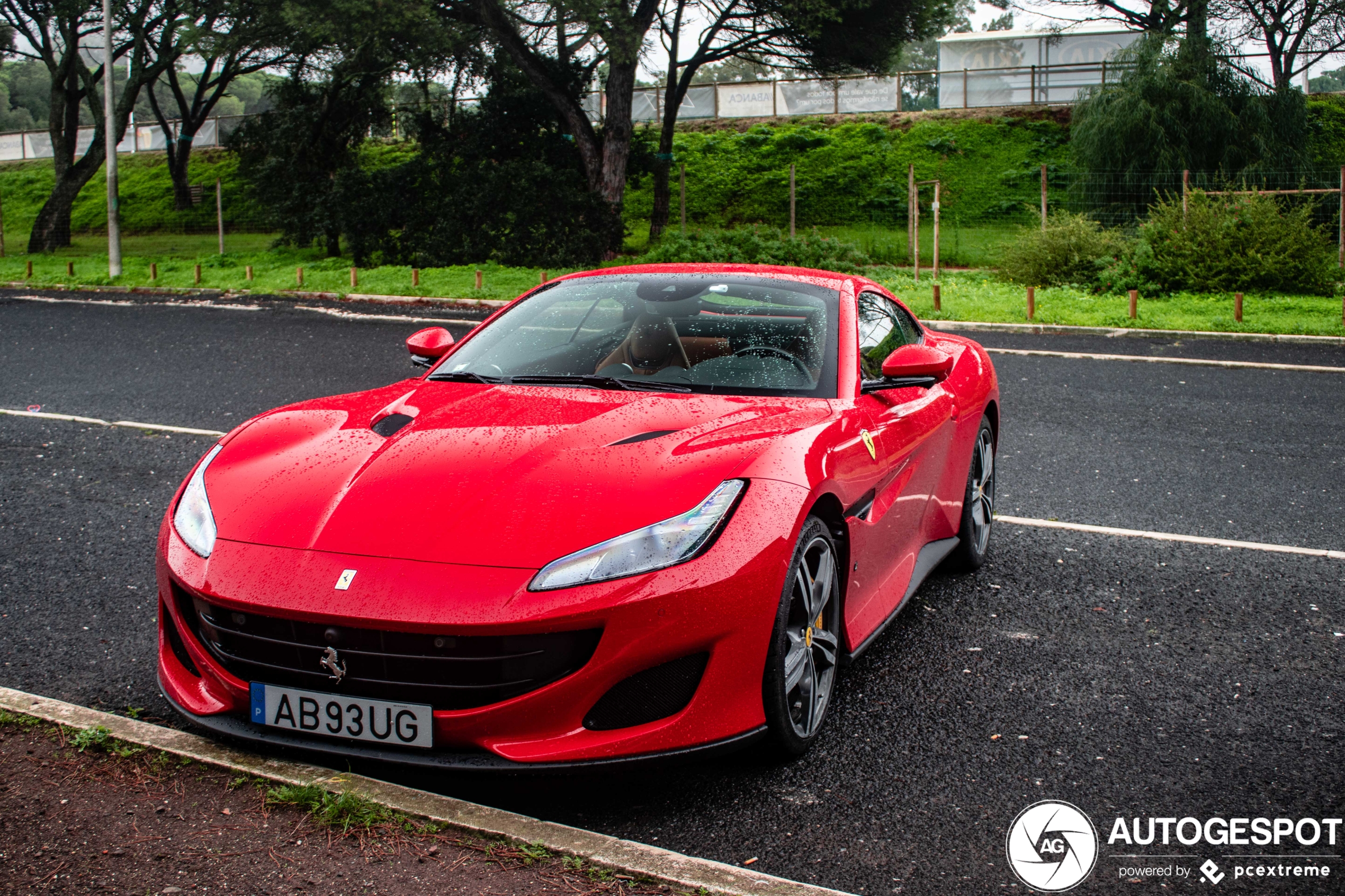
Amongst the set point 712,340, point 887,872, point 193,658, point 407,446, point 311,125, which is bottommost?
point 887,872

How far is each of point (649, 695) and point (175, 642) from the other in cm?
135

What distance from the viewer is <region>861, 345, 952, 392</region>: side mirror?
12.9 ft

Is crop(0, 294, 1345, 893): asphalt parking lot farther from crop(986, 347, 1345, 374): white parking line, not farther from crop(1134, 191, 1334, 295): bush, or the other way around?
crop(1134, 191, 1334, 295): bush

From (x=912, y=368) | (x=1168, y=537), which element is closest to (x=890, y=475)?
(x=912, y=368)

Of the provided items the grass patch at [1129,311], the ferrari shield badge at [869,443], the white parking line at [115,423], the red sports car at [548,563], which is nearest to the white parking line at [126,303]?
the white parking line at [115,423]

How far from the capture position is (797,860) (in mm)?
2777

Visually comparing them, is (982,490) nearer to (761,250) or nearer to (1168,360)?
(1168,360)

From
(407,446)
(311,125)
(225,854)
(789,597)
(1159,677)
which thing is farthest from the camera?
(311,125)

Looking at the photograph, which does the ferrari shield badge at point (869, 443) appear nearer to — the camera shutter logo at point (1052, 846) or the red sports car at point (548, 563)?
the red sports car at point (548, 563)

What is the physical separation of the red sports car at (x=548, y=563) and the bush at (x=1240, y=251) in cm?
1469

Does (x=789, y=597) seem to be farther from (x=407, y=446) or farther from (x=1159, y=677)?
(x=1159, y=677)

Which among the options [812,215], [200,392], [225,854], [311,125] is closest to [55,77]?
[311,125]

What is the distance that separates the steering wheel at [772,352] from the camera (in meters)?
4.01

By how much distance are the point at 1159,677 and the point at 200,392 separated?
791 cm
